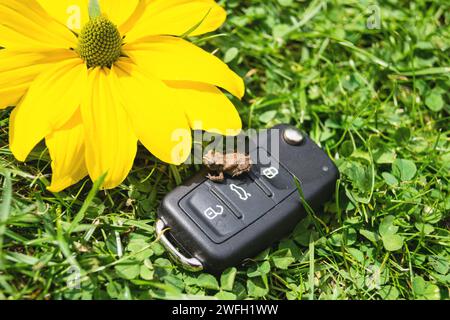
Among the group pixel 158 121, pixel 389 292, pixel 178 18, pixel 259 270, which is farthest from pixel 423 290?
pixel 178 18

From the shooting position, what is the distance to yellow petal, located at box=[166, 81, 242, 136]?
150 centimetres

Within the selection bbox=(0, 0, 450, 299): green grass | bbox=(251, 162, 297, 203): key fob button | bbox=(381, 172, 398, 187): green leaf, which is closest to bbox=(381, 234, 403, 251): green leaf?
bbox=(0, 0, 450, 299): green grass

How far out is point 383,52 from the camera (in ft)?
6.49

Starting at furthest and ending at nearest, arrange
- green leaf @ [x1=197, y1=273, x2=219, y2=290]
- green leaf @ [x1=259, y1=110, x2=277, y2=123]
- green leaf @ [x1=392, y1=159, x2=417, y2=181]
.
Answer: green leaf @ [x1=259, y1=110, x2=277, y2=123] → green leaf @ [x1=392, y1=159, x2=417, y2=181] → green leaf @ [x1=197, y1=273, x2=219, y2=290]

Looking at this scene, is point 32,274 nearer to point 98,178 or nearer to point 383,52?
point 98,178

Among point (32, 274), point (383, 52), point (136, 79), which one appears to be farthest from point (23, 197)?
point (383, 52)

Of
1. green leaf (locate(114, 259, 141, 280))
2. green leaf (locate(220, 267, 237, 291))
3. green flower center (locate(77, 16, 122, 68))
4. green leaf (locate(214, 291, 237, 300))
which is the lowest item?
green leaf (locate(214, 291, 237, 300))

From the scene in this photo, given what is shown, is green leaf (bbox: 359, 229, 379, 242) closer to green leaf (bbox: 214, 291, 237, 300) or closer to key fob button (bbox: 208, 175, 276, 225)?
key fob button (bbox: 208, 175, 276, 225)

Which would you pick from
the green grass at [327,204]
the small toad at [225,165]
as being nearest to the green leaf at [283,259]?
the green grass at [327,204]

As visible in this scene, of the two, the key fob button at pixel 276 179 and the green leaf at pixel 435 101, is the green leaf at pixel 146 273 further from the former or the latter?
the green leaf at pixel 435 101

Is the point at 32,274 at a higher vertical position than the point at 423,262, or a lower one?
higher

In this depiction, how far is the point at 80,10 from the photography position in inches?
61.2

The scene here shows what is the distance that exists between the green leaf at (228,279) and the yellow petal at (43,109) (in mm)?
507
